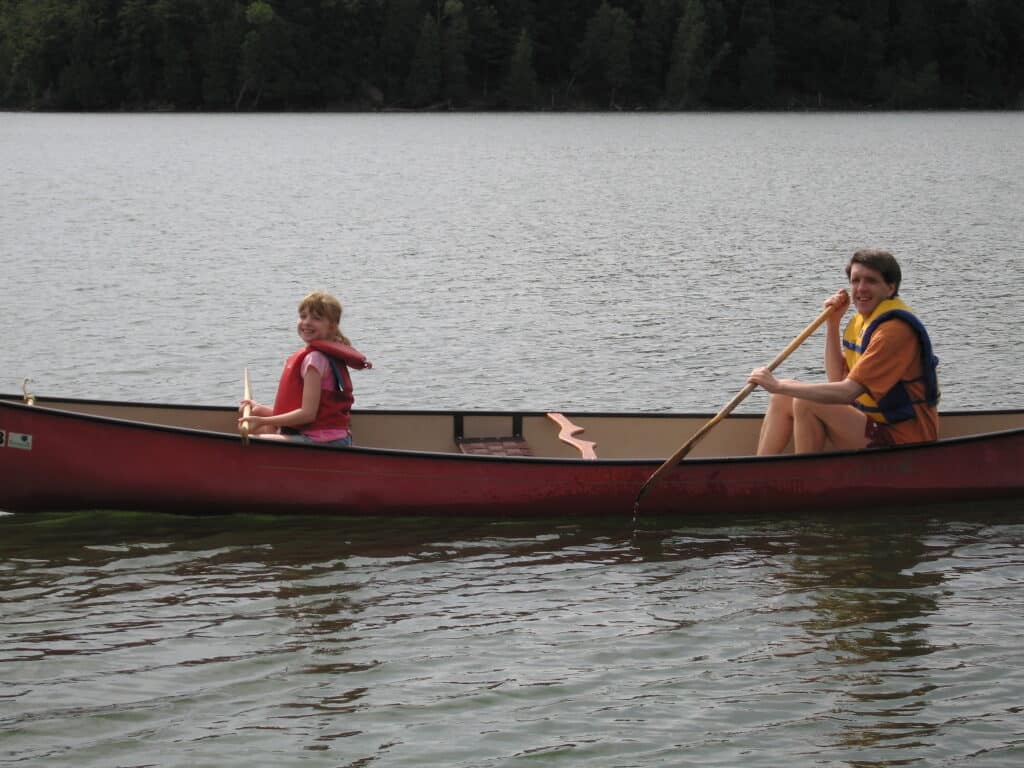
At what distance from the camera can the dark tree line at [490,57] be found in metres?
105

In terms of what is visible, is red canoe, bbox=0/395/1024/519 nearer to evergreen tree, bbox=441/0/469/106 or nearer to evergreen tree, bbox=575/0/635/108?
evergreen tree, bbox=575/0/635/108

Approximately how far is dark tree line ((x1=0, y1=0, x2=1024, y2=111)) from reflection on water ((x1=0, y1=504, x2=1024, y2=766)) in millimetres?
97460

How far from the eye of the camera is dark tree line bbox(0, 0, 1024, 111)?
344 feet

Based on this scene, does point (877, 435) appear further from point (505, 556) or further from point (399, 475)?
point (399, 475)

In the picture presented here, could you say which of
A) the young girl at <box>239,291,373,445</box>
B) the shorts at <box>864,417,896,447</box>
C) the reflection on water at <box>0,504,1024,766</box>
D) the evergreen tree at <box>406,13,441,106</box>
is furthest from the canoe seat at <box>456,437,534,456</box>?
the evergreen tree at <box>406,13,441,106</box>

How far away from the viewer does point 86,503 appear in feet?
27.6

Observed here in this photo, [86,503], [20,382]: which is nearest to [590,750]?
[86,503]

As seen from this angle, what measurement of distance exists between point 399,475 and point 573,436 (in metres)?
1.28

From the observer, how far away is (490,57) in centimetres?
10888

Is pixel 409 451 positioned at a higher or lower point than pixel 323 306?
lower

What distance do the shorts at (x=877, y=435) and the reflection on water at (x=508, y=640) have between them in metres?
0.51

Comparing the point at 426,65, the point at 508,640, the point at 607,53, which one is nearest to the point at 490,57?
the point at 426,65

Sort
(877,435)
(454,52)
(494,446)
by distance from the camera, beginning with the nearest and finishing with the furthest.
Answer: (877,435) < (494,446) < (454,52)

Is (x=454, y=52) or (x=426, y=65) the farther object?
(x=454, y=52)
